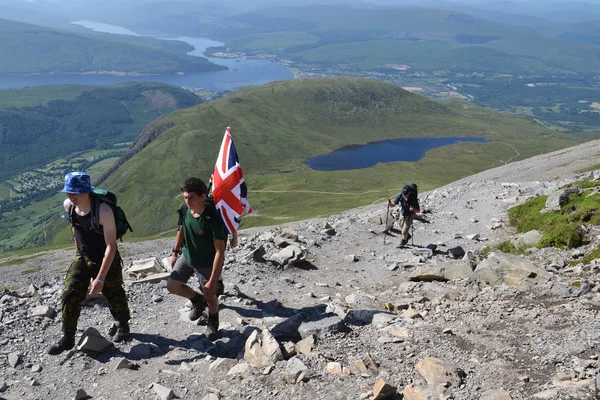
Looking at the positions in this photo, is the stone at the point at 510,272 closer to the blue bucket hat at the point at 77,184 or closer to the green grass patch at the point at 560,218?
the green grass patch at the point at 560,218

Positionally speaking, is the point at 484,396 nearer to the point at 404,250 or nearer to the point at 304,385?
the point at 304,385

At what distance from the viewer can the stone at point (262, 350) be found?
9250mm

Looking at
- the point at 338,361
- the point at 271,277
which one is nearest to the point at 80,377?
the point at 338,361

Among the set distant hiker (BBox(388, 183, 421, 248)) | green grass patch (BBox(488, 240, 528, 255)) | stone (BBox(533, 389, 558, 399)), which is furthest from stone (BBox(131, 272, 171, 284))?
green grass patch (BBox(488, 240, 528, 255))

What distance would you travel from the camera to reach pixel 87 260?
32.2 feet

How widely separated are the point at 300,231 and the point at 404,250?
18.7 ft

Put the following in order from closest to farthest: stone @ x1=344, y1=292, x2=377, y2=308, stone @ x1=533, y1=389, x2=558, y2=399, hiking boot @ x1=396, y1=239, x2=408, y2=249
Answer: stone @ x1=533, y1=389, x2=558, y2=399, stone @ x1=344, y1=292, x2=377, y2=308, hiking boot @ x1=396, y1=239, x2=408, y2=249

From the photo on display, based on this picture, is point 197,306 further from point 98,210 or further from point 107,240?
point 98,210

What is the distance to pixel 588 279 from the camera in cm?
1234

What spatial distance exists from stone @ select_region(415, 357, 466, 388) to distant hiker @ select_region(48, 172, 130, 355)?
6708mm

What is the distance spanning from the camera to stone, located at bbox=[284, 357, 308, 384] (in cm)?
845

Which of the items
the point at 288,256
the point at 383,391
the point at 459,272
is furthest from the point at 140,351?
the point at 459,272

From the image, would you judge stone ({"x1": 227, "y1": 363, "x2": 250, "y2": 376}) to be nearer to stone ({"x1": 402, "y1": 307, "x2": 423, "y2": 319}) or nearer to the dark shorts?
the dark shorts

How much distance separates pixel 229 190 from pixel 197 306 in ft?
10.9
